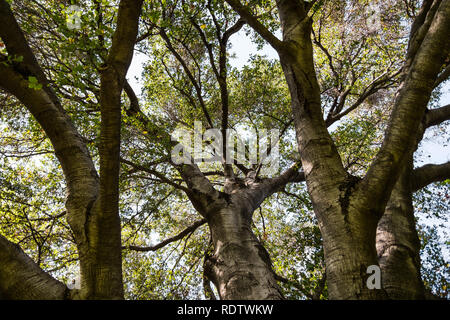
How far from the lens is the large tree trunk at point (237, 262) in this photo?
360 cm

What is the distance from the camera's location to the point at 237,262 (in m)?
3.96

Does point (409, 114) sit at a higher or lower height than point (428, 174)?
higher

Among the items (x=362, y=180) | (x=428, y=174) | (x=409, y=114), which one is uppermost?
(x=409, y=114)

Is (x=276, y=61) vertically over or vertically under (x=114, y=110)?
over

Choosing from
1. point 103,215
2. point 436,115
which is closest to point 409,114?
point 436,115

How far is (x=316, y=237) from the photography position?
22.6ft

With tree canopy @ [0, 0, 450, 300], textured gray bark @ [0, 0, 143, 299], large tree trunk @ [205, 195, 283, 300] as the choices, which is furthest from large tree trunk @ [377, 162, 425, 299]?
textured gray bark @ [0, 0, 143, 299]

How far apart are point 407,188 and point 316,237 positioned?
11.2 feet

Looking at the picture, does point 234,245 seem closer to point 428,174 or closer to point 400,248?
point 400,248

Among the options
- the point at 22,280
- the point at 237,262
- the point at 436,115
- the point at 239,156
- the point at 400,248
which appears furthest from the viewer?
the point at 239,156

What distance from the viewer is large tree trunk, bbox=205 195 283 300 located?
3.60 metres

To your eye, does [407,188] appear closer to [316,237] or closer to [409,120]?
[409,120]

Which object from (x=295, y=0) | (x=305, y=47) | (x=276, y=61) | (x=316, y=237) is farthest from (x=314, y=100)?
(x=276, y=61)
